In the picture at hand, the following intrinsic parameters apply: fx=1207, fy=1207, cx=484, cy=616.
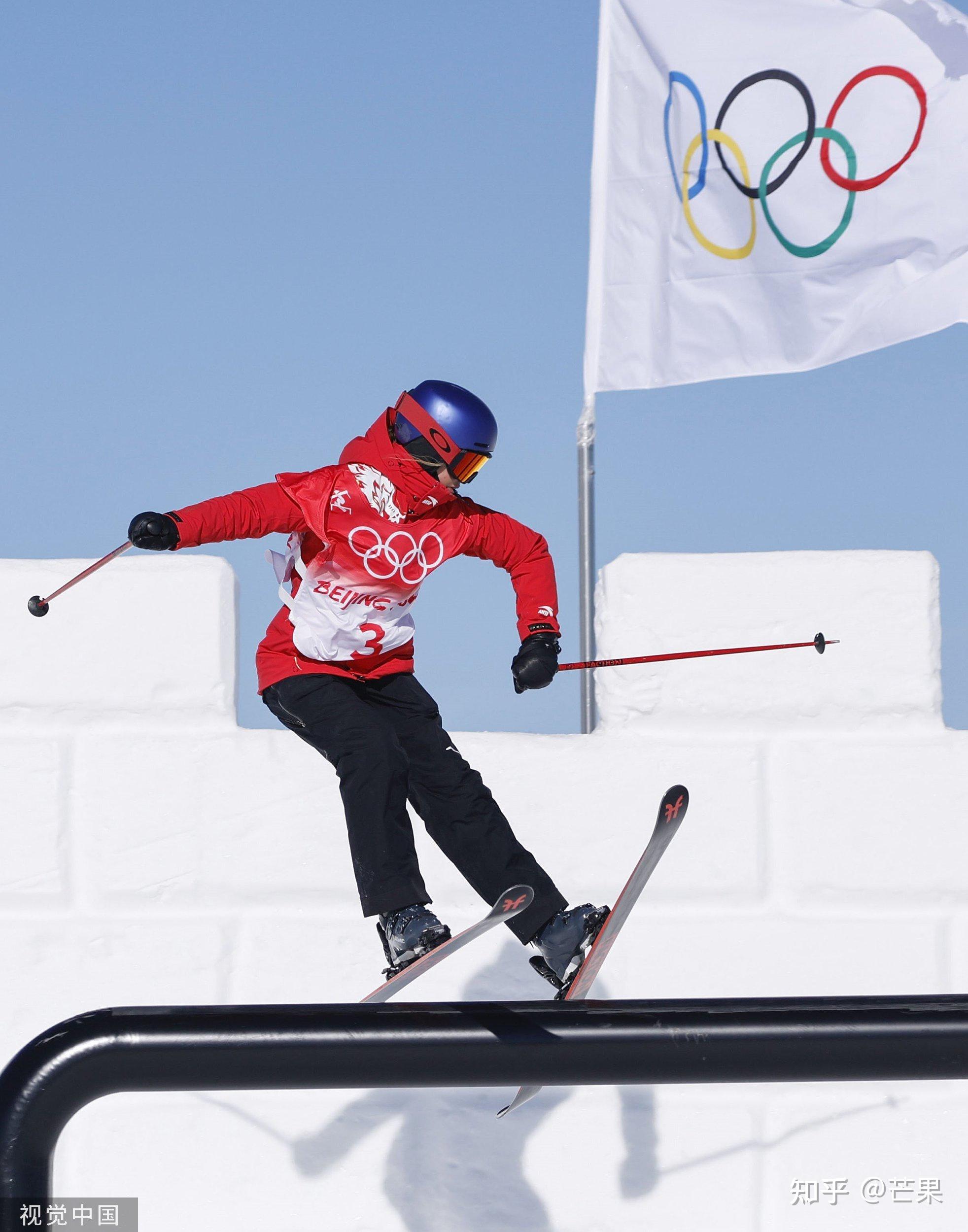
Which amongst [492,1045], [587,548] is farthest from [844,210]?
[492,1045]

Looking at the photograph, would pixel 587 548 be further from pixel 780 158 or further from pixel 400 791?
pixel 780 158

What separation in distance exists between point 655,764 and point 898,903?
2.61 feet

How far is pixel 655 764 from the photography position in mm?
3477

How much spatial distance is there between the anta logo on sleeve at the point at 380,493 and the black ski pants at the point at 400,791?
42 cm

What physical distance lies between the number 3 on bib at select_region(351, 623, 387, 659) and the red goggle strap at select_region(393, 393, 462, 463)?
44 cm

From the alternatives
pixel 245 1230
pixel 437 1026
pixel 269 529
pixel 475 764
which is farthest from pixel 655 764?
pixel 437 1026

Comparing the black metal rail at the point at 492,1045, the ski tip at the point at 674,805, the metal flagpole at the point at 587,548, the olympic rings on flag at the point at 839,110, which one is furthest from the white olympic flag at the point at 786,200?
the black metal rail at the point at 492,1045

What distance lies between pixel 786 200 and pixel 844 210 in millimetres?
254

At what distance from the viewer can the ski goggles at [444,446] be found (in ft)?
9.23

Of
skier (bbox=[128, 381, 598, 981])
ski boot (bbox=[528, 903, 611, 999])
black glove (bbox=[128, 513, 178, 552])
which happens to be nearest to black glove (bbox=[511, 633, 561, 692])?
skier (bbox=[128, 381, 598, 981])

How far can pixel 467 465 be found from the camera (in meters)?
2.85

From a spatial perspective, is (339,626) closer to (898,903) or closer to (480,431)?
(480,431)

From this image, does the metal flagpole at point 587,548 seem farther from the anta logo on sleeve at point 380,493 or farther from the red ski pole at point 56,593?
the red ski pole at point 56,593

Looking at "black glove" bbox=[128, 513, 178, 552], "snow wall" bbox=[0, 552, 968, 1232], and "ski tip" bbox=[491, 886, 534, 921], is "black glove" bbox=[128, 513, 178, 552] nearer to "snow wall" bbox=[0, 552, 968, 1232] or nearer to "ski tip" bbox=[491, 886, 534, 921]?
"snow wall" bbox=[0, 552, 968, 1232]
